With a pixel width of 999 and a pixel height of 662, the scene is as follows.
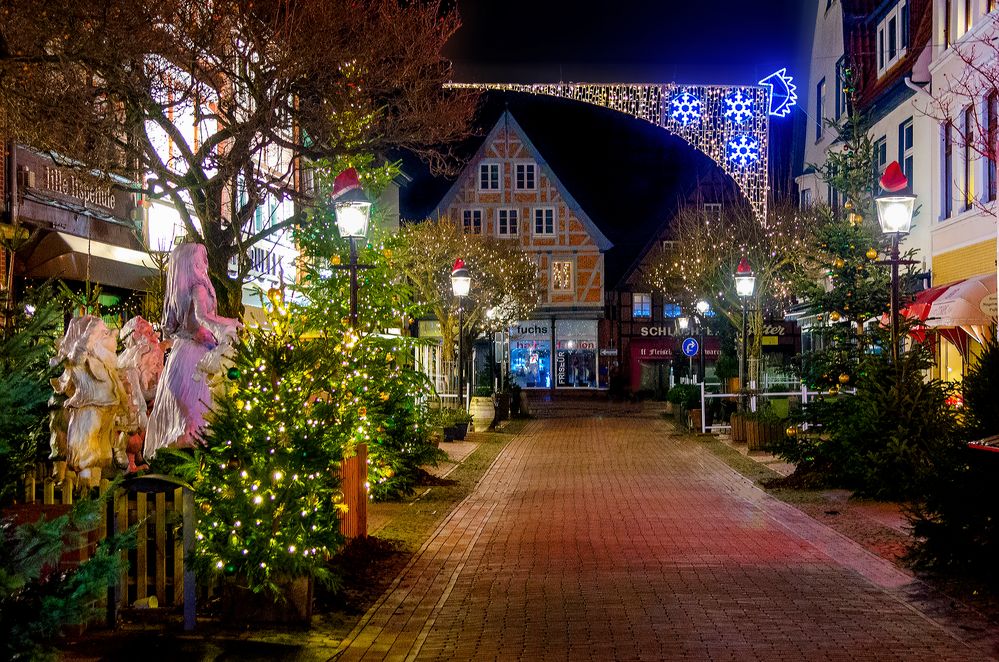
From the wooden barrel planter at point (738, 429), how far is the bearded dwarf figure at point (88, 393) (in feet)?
62.5

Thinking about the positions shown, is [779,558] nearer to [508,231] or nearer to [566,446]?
[566,446]

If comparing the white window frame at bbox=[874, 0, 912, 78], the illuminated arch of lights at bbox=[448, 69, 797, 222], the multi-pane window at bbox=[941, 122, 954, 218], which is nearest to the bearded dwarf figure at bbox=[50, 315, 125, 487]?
the multi-pane window at bbox=[941, 122, 954, 218]

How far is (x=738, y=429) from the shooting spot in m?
28.2

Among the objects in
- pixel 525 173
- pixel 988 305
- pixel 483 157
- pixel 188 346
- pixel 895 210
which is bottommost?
pixel 188 346

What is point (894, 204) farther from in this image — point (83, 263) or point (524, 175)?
point (524, 175)

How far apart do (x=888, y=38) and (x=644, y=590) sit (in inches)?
963

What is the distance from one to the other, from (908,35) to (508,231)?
36679 mm

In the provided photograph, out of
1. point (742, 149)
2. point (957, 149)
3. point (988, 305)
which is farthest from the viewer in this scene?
point (742, 149)

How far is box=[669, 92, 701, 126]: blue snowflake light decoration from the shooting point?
1487 inches

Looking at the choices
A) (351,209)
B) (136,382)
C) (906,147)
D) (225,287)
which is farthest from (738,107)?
(136,382)

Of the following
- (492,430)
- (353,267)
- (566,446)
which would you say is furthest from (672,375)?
(353,267)

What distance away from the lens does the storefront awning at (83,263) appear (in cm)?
1998

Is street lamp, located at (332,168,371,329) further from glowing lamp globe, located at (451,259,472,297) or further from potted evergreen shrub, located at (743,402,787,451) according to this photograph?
potted evergreen shrub, located at (743,402,787,451)

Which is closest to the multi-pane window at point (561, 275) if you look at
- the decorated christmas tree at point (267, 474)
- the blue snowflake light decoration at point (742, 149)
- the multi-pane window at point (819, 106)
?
the blue snowflake light decoration at point (742, 149)
